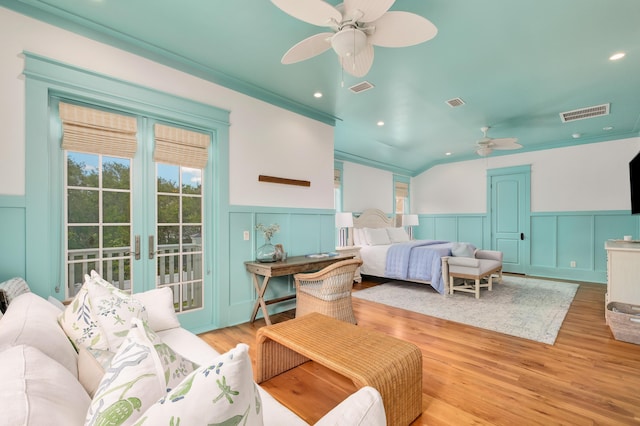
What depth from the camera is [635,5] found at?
215cm

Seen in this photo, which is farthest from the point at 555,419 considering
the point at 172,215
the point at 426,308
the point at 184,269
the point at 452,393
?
the point at 172,215

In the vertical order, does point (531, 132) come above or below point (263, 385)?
above

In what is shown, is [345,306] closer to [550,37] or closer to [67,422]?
[67,422]

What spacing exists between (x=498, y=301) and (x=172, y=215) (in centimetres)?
446

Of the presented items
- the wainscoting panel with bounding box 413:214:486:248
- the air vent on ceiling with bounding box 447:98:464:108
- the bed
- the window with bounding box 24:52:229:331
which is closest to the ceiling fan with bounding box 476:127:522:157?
the air vent on ceiling with bounding box 447:98:464:108

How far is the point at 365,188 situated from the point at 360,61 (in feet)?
15.2

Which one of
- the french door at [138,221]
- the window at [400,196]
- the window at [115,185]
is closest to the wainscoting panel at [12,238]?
the window at [115,185]

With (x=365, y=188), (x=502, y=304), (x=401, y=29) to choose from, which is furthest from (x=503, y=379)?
(x=365, y=188)

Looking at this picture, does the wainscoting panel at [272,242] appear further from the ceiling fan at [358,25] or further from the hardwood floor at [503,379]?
the ceiling fan at [358,25]

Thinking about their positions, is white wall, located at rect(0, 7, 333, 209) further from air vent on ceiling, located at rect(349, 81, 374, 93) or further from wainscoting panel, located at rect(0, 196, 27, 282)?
air vent on ceiling, located at rect(349, 81, 374, 93)

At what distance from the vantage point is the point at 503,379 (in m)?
2.20

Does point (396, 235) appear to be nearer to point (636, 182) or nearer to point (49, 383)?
point (636, 182)

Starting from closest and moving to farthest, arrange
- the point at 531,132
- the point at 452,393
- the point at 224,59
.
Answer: the point at 452,393 < the point at 224,59 < the point at 531,132

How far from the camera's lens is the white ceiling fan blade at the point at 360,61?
6.77 feet
